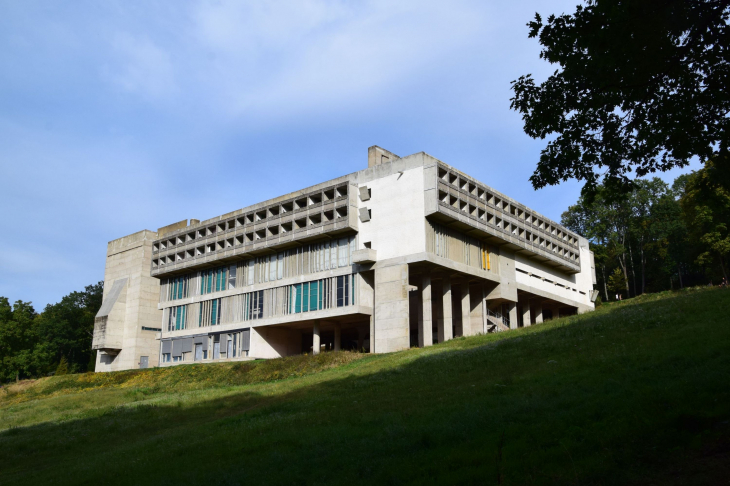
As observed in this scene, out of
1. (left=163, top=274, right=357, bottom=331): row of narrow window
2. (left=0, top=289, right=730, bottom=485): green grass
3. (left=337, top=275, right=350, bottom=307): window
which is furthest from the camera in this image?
(left=163, top=274, right=357, bottom=331): row of narrow window

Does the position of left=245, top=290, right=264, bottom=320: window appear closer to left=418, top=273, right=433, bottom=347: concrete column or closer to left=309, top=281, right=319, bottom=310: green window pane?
Answer: left=309, top=281, right=319, bottom=310: green window pane

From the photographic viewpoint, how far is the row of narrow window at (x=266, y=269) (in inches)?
2063

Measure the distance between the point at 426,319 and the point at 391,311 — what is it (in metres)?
2.98

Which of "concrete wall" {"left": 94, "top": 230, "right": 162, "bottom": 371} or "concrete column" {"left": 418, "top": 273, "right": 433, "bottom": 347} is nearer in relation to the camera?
"concrete column" {"left": 418, "top": 273, "right": 433, "bottom": 347}

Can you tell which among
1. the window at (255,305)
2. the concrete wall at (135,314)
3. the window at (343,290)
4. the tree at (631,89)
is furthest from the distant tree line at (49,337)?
the tree at (631,89)

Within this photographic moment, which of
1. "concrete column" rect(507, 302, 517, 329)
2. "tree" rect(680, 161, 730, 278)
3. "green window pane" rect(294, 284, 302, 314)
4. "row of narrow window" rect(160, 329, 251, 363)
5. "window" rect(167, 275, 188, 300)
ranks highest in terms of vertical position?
"tree" rect(680, 161, 730, 278)

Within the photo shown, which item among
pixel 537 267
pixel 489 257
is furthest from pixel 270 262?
pixel 537 267

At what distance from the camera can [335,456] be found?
14.4 m

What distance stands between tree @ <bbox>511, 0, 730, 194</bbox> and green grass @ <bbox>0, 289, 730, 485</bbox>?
5.50 meters

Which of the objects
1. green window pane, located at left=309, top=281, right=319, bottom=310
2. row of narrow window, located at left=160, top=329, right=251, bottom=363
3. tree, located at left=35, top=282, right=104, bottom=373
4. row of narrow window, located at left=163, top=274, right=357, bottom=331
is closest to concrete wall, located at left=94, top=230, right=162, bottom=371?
row of narrow window, located at left=163, top=274, right=357, bottom=331

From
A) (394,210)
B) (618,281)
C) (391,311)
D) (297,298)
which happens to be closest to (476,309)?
(391,311)

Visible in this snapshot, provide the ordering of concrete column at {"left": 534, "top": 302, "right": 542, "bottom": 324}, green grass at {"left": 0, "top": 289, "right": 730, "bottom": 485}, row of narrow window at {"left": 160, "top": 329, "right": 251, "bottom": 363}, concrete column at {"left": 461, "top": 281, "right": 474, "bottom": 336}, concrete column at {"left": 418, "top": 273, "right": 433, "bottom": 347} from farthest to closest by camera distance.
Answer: concrete column at {"left": 534, "top": 302, "right": 542, "bottom": 324} → row of narrow window at {"left": 160, "top": 329, "right": 251, "bottom": 363} → concrete column at {"left": 461, "top": 281, "right": 474, "bottom": 336} → concrete column at {"left": 418, "top": 273, "right": 433, "bottom": 347} → green grass at {"left": 0, "top": 289, "right": 730, "bottom": 485}

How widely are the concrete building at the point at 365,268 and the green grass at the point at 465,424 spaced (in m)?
17.4

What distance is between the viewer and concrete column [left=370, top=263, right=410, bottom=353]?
154 ft
